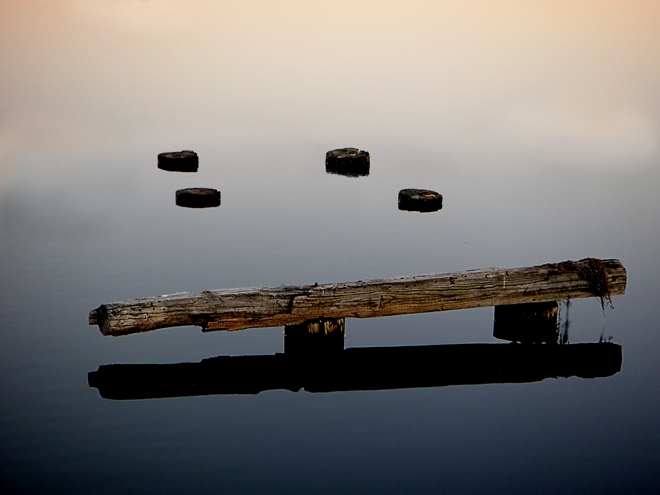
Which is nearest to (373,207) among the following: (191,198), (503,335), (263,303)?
(191,198)

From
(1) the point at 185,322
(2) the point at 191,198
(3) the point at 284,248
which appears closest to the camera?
(1) the point at 185,322

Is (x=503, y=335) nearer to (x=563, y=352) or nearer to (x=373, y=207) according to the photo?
(x=563, y=352)

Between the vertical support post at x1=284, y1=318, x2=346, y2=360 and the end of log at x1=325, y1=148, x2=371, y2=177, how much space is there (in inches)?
400

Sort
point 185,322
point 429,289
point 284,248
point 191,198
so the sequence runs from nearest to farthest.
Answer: point 185,322 → point 429,289 → point 284,248 → point 191,198

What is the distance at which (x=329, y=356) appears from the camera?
367 inches

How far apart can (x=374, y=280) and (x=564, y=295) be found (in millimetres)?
1800

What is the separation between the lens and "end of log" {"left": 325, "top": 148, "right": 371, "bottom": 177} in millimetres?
19391

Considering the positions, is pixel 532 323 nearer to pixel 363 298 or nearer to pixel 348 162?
pixel 363 298

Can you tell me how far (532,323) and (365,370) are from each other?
1714 mm

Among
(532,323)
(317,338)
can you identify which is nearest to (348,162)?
(532,323)

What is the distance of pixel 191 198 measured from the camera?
1616 centimetres

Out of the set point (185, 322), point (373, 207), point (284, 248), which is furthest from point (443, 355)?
point (373, 207)

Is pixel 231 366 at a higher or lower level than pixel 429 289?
lower

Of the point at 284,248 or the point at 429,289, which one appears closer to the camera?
the point at 429,289
